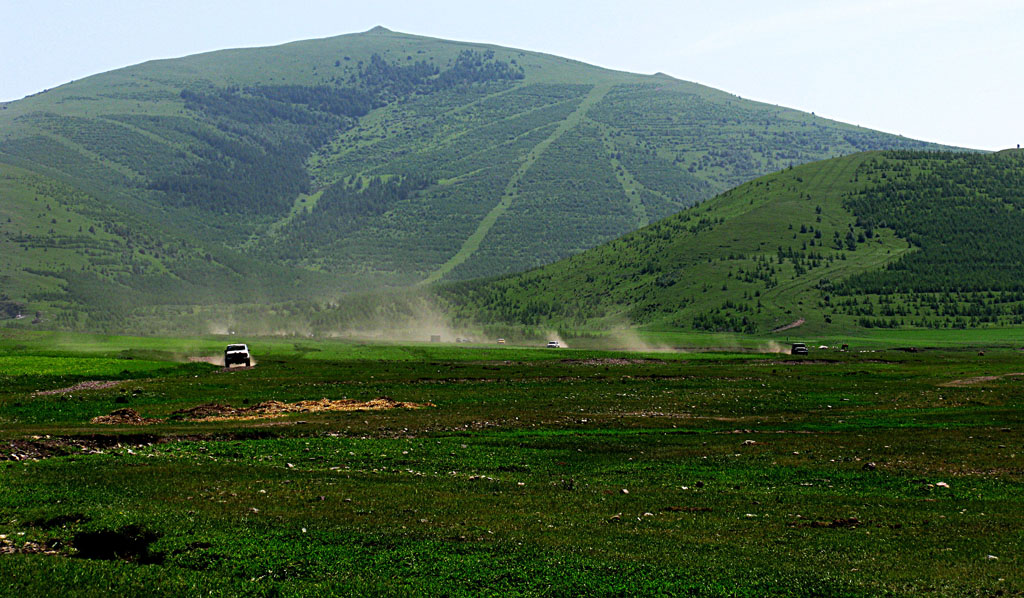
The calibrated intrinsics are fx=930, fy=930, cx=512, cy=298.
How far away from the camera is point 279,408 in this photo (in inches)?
2138

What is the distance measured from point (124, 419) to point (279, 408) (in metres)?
9.63

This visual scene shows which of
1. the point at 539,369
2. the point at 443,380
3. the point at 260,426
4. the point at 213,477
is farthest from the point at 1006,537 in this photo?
the point at 539,369

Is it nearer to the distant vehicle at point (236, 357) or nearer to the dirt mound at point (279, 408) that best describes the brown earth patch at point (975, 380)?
the dirt mound at point (279, 408)

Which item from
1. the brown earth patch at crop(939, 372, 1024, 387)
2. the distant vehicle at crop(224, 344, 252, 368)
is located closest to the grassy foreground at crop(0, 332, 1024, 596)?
the brown earth patch at crop(939, 372, 1024, 387)

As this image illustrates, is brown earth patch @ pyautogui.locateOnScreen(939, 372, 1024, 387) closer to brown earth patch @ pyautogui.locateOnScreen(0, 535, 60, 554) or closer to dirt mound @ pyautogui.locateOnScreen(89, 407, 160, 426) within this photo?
dirt mound @ pyautogui.locateOnScreen(89, 407, 160, 426)

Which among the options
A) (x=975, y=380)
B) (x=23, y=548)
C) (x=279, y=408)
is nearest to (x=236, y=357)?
(x=279, y=408)

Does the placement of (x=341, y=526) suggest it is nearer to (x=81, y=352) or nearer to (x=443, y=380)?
(x=443, y=380)

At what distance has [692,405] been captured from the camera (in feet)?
200

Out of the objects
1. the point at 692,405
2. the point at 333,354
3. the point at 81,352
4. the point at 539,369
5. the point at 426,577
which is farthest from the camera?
the point at 333,354

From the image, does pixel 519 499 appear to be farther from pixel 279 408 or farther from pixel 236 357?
pixel 236 357

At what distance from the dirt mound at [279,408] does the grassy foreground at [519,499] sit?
2087 millimetres

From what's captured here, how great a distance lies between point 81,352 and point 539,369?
57.1m

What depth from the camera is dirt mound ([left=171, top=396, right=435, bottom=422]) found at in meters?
49.7

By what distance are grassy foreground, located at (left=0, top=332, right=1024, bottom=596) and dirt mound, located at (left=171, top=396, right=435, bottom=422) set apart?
2.09 metres
